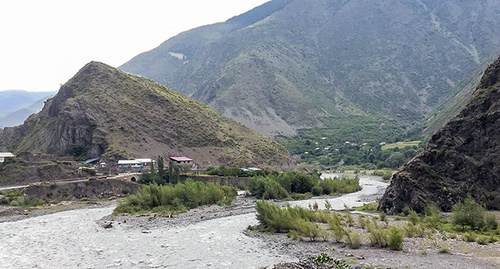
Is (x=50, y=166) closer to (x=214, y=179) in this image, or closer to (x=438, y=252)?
(x=214, y=179)

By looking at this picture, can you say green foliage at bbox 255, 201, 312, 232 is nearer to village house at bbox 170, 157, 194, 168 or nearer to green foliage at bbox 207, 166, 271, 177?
green foliage at bbox 207, 166, 271, 177

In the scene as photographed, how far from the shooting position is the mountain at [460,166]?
47.7 m

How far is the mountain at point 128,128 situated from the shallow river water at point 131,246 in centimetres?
5823

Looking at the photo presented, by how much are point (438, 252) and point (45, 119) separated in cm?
12696

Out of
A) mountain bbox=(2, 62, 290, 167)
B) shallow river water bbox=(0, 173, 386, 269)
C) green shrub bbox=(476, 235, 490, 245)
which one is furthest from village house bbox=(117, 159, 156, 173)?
green shrub bbox=(476, 235, 490, 245)

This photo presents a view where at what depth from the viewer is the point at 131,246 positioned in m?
39.0

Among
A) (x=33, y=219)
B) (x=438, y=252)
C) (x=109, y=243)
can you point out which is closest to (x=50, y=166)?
(x=33, y=219)

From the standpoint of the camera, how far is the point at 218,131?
13225 cm

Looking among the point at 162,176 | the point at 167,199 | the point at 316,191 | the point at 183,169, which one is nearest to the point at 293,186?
the point at 316,191

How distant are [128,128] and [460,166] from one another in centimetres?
8924

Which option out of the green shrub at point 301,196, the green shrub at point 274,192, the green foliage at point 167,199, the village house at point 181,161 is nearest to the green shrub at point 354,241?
the green foliage at point 167,199

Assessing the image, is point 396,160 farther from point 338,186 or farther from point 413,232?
point 413,232

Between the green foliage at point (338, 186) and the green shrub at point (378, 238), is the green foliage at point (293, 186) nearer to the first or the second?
the green foliage at point (338, 186)

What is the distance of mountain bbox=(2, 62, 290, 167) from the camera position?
377ft
